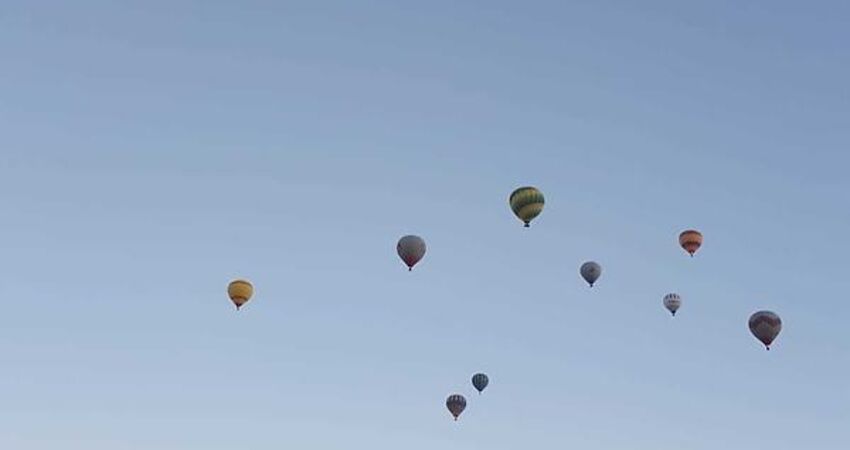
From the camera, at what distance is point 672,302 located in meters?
91.9

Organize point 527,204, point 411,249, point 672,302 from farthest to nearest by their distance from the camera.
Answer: point 672,302
point 411,249
point 527,204

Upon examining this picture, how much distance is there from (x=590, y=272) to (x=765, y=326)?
1532 cm

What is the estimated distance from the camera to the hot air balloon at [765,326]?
3000 inches

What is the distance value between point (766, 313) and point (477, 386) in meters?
22.7

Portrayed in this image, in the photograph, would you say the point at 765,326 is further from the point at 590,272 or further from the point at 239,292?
the point at 239,292

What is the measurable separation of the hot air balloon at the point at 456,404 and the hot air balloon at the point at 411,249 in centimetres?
1485

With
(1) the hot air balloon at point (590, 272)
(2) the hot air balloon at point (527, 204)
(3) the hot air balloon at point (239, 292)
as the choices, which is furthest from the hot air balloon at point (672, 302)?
(3) the hot air balloon at point (239, 292)

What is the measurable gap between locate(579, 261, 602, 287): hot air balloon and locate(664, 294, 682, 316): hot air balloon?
7161 mm

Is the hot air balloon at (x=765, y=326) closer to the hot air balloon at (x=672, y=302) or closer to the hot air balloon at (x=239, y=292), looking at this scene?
the hot air balloon at (x=672, y=302)

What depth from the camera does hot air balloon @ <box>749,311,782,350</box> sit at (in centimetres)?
7619

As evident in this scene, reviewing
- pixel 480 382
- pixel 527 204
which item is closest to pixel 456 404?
pixel 480 382

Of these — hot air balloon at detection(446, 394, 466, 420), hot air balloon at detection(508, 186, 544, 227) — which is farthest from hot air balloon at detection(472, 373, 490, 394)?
hot air balloon at detection(508, 186, 544, 227)

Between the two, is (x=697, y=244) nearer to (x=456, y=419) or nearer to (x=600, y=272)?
(x=600, y=272)

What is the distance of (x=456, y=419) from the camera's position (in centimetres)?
8681
